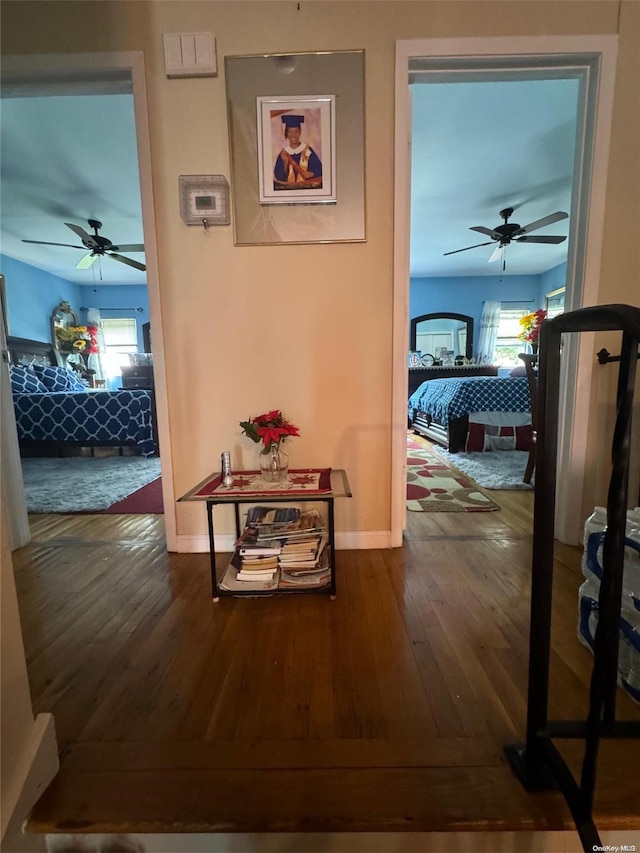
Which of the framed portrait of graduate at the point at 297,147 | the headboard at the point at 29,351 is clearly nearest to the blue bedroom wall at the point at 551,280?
the framed portrait of graduate at the point at 297,147

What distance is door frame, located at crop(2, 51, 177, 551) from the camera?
1.54m

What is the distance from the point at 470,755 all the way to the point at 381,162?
2047mm

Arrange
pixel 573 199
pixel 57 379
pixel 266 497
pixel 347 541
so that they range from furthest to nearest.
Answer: pixel 57 379 < pixel 347 541 < pixel 573 199 < pixel 266 497

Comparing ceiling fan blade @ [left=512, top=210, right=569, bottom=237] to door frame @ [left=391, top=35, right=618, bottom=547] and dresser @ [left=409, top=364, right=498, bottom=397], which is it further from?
dresser @ [left=409, top=364, right=498, bottom=397]

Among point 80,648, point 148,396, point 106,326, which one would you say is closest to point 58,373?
point 148,396

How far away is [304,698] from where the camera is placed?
0.94m

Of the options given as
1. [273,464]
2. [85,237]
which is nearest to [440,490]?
[273,464]

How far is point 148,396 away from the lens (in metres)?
3.78

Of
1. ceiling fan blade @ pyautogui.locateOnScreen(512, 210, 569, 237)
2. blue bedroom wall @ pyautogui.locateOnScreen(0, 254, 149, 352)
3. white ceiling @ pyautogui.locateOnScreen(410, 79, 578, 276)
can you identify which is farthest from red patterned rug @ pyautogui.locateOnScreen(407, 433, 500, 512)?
blue bedroom wall @ pyautogui.locateOnScreen(0, 254, 149, 352)

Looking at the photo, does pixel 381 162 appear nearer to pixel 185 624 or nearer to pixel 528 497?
pixel 185 624

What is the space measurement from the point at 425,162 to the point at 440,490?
8.89 feet

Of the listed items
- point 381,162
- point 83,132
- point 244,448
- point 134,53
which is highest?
point 83,132

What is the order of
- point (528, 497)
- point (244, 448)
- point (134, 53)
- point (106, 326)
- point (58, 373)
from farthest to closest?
point (106, 326), point (58, 373), point (528, 497), point (244, 448), point (134, 53)

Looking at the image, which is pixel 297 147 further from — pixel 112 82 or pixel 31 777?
pixel 31 777
